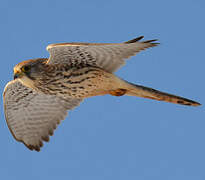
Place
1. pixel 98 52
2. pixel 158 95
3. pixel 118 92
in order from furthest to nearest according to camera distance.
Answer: pixel 118 92, pixel 158 95, pixel 98 52

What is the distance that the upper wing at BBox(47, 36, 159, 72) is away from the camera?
721 cm

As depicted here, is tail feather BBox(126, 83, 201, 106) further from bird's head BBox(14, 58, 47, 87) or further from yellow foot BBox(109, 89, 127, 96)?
bird's head BBox(14, 58, 47, 87)

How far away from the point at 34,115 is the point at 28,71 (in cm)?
158

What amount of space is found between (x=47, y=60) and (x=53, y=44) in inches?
24.5

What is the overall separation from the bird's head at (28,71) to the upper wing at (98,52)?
8.7 inches

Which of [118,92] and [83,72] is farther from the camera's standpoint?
[118,92]

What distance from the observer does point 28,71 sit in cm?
789

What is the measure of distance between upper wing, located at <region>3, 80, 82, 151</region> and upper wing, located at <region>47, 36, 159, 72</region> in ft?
4.16

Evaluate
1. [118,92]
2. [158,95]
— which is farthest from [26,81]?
[158,95]

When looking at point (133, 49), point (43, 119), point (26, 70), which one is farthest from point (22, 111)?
point (133, 49)

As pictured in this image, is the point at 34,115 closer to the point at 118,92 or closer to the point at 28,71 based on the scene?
the point at 28,71

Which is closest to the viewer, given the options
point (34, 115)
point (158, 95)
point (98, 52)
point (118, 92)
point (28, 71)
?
point (98, 52)

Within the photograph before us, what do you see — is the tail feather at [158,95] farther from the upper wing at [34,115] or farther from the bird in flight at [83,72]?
the upper wing at [34,115]

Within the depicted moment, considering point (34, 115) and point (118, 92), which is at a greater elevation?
point (118, 92)
